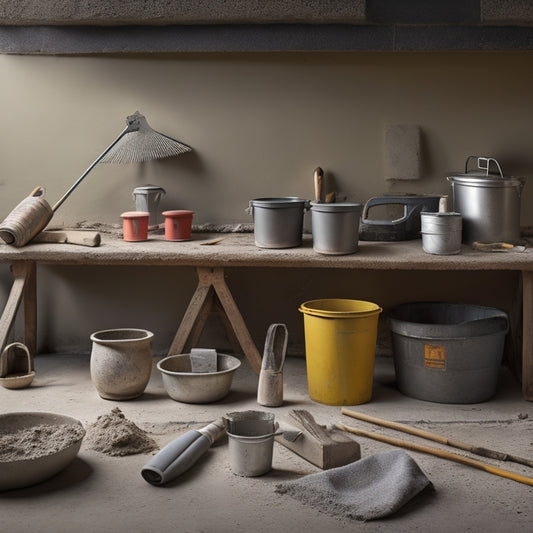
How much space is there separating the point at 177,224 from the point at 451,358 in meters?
1.81

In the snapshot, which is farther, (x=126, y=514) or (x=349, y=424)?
(x=349, y=424)

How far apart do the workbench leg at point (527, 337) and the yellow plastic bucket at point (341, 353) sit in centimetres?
82

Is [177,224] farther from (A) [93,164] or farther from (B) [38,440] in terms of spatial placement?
(B) [38,440]

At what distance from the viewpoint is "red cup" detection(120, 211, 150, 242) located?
495cm

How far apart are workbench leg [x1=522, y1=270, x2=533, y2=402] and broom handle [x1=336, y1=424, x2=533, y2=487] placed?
1025 millimetres

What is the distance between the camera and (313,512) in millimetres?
3230

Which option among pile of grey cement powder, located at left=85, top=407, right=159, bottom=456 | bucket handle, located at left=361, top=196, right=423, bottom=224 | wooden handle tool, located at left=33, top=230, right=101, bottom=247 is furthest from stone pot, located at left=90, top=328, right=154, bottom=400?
bucket handle, located at left=361, top=196, right=423, bottom=224

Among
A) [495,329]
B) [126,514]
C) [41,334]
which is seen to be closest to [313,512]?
[126,514]

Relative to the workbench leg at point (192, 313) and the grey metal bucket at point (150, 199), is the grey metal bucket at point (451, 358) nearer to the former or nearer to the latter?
the workbench leg at point (192, 313)

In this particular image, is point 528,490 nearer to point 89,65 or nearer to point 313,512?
point 313,512

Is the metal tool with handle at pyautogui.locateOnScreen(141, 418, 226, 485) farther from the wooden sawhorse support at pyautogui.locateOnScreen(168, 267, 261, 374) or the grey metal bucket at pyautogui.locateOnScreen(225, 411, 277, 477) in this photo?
the wooden sawhorse support at pyautogui.locateOnScreen(168, 267, 261, 374)

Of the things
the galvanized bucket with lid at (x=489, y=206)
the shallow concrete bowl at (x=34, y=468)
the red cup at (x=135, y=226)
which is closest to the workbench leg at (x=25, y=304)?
the red cup at (x=135, y=226)

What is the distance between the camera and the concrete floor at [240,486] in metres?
3.15

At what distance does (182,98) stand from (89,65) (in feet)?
2.15
